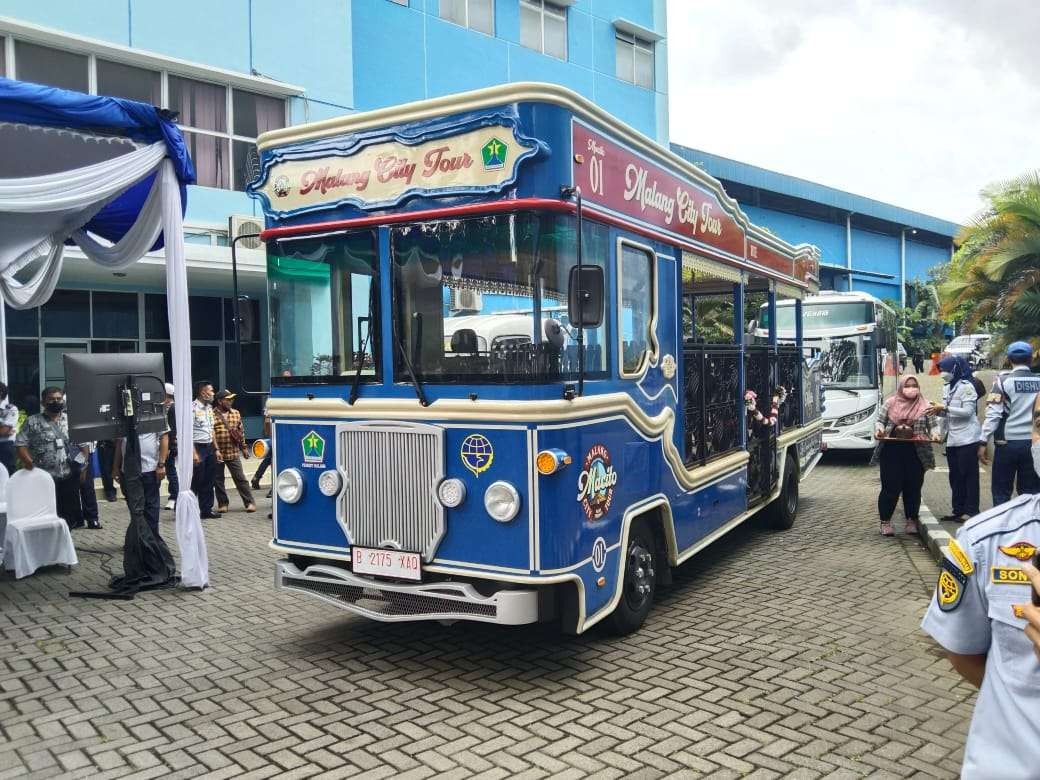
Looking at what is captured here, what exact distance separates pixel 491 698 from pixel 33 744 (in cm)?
221

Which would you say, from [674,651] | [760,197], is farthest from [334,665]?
[760,197]

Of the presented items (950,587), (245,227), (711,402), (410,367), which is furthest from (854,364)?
(950,587)

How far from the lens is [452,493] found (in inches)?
190

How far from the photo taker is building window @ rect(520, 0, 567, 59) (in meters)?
21.3

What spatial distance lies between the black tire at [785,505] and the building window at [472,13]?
46.2 feet

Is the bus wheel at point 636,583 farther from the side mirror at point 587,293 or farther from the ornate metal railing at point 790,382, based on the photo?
the ornate metal railing at point 790,382

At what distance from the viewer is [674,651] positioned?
5336mm

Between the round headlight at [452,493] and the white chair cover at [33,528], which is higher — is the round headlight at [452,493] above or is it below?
above

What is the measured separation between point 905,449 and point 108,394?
7257 mm

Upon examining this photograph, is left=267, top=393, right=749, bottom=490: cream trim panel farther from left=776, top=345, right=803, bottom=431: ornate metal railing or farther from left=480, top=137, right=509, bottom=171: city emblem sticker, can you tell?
left=776, top=345, right=803, bottom=431: ornate metal railing

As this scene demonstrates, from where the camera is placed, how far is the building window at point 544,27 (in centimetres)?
2131

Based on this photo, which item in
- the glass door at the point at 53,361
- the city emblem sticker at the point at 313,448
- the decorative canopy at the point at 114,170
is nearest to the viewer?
the city emblem sticker at the point at 313,448

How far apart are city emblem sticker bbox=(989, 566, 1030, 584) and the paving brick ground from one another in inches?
89.7

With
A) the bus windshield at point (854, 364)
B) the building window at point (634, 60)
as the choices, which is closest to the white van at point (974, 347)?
the bus windshield at point (854, 364)
